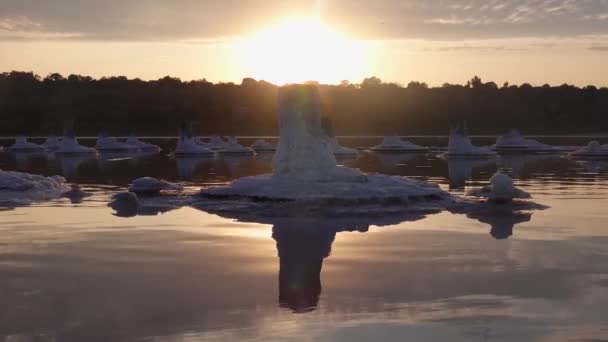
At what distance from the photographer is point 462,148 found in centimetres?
6044

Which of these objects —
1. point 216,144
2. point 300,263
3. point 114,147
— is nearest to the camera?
point 300,263

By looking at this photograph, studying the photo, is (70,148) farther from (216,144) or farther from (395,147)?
(395,147)

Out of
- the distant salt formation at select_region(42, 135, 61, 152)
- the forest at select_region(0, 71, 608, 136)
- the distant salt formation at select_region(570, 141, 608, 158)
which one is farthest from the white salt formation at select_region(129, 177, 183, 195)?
the forest at select_region(0, 71, 608, 136)

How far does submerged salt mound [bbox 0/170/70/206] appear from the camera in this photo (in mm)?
25277

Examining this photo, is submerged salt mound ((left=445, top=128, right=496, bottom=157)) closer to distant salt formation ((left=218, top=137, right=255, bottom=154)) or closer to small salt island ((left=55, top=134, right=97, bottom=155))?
distant salt formation ((left=218, top=137, right=255, bottom=154))

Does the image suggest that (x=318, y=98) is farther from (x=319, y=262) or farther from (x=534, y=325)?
(x=534, y=325)

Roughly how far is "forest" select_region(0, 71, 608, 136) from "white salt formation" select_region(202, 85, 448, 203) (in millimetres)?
115258

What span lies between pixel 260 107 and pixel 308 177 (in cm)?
13846

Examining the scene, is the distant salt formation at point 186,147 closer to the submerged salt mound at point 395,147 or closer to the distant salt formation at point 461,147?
the submerged salt mound at point 395,147

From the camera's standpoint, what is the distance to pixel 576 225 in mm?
18828

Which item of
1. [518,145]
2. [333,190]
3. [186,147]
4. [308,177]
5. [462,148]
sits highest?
[308,177]

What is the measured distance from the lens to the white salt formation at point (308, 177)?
22.9 meters

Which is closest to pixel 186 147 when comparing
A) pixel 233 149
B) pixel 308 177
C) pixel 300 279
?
pixel 233 149

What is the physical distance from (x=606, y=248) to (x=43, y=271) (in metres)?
9.73
